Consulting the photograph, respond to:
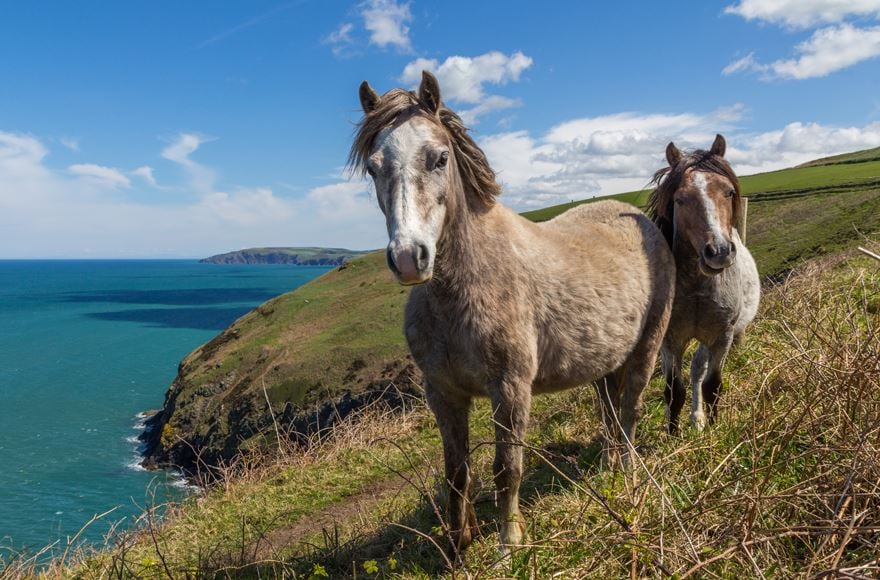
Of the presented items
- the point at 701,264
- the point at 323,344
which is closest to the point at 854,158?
the point at 323,344

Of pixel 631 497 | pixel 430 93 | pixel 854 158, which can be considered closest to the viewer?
pixel 631 497

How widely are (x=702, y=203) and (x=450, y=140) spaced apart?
8.49ft

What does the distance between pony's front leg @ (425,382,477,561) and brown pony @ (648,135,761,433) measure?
2537 mm

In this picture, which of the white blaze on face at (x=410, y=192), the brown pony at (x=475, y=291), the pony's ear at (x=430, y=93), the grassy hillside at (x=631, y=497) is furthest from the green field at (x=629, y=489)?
the pony's ear at (x=430, y=93)

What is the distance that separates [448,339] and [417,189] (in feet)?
Answer: 3.59

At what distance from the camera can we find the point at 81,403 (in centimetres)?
5325

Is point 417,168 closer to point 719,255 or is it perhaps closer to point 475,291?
point 475,291

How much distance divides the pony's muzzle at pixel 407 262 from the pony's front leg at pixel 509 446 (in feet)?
3.74

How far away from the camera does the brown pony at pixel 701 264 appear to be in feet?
16.0

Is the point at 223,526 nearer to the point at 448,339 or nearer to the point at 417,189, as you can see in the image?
the point at 448,339

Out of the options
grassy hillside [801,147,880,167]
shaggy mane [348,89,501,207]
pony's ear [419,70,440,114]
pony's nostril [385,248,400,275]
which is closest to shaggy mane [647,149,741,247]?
shaggy mane [348,89,501,207]

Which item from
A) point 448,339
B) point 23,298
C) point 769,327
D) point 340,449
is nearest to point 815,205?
point 769,327

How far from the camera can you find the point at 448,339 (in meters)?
3.78

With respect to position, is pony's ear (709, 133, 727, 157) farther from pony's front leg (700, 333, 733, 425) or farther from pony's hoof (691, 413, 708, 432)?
pony's hoof (691, 413, 708, 432)
